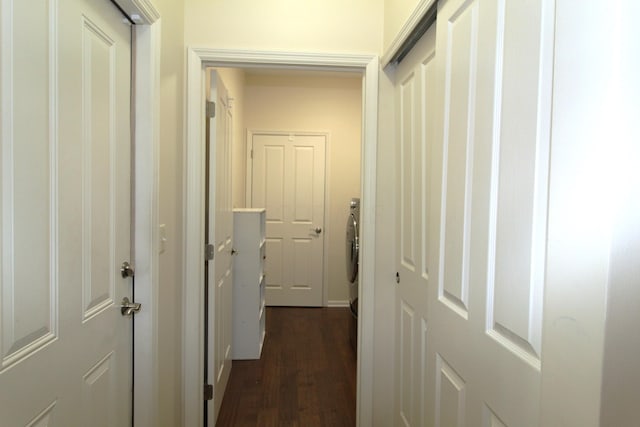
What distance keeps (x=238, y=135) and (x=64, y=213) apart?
2864 millimetres

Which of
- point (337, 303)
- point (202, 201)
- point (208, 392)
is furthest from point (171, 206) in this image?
point (337, 303)

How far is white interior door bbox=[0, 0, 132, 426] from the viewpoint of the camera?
727 millimetres

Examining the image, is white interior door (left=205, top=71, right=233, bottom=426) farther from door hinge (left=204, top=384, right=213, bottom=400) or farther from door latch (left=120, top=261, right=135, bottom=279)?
door latch (left=120, top=261, right=135, bottom=279)

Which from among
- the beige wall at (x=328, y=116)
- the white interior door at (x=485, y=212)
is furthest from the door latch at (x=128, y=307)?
the beige wall at (x=328, y=116)

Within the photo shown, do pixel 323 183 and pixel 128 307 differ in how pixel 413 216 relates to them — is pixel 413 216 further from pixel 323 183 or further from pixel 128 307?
pixel 323 183

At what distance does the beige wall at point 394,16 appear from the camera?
1470 mm

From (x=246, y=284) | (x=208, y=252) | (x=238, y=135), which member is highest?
(x=238, y=135)

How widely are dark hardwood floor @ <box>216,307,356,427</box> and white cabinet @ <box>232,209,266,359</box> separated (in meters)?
0.15

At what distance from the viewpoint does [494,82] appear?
847 millimetres

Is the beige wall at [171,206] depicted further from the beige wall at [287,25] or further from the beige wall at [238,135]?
the beige wall at [238,135]

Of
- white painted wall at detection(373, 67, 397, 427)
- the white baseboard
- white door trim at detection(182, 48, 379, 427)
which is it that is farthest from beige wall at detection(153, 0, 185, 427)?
the white baseboard

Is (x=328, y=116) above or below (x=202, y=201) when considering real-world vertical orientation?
above

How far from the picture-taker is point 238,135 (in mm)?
3650

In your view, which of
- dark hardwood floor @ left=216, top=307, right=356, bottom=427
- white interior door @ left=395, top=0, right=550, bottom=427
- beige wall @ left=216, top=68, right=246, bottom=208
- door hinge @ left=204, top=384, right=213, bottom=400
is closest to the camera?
white interior door @ left=395, top=0, right=550, bottom=427
